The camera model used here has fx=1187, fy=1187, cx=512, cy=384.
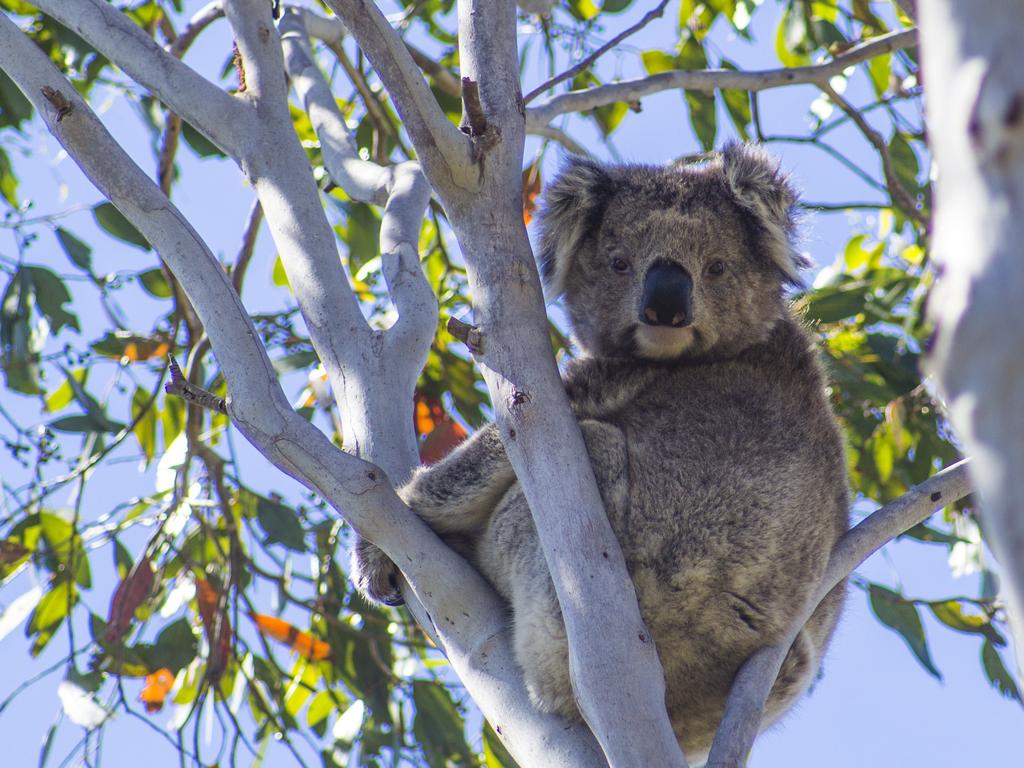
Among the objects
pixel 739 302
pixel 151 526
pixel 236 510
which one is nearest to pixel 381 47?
pixel 739 302

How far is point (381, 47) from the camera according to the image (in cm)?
169

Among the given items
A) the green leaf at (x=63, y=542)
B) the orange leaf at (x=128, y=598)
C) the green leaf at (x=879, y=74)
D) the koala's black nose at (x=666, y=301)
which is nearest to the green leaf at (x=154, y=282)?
the green leaf at (x=63, y=542)

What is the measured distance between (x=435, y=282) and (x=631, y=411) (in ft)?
6.64

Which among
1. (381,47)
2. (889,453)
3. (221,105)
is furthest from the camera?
(889,453)

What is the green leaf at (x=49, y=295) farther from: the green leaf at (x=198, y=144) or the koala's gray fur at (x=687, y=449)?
the koala's gray fur at (x=687, y=449)

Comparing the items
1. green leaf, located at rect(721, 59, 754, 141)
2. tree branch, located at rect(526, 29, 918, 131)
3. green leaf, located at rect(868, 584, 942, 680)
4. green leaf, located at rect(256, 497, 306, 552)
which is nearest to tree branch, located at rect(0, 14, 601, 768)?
tree branch, located at rect(526, 29, 918, 131)

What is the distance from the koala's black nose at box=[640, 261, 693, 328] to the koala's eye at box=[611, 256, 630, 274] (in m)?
0.21

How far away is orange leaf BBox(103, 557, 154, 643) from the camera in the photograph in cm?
338

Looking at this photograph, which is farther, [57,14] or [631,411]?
[57,14]

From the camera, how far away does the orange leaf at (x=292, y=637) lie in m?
3.61

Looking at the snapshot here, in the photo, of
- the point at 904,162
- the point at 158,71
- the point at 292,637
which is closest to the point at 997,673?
the point at 904,162

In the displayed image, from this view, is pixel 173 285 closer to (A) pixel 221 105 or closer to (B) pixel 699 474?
(A) pixel 221 105

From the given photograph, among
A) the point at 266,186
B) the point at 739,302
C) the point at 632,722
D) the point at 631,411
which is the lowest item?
the point at 632,722

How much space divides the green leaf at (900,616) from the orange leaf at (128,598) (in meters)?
2.09
